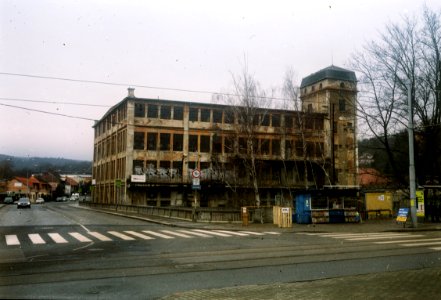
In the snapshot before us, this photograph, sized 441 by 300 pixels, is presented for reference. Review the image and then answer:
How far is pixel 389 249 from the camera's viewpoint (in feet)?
48.8

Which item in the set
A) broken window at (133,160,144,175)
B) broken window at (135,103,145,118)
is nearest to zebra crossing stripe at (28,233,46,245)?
broken window at (133,160,144,175)

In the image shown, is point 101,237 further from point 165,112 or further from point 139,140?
point 165,112

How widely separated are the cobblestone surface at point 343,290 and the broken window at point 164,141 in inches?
1906

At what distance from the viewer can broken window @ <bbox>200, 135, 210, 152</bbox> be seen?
58.4m

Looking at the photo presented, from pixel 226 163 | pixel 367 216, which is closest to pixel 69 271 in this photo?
pixel 367 216

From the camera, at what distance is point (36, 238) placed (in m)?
18.1

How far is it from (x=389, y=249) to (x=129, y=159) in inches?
1712

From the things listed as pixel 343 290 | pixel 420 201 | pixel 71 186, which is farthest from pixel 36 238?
pixel 71 186

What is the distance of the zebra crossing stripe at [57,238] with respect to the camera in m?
17.0

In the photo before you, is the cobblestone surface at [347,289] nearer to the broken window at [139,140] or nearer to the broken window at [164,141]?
the broken window at [139,140]

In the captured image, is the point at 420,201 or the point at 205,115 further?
the point at 205,115

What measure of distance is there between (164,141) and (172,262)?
1786 inches

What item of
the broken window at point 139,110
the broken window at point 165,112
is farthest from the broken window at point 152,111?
the broken window at point 165,112

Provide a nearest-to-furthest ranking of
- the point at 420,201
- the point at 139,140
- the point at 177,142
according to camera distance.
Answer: the point at 420,201 → the point at 139,140 → the point at 177,142
